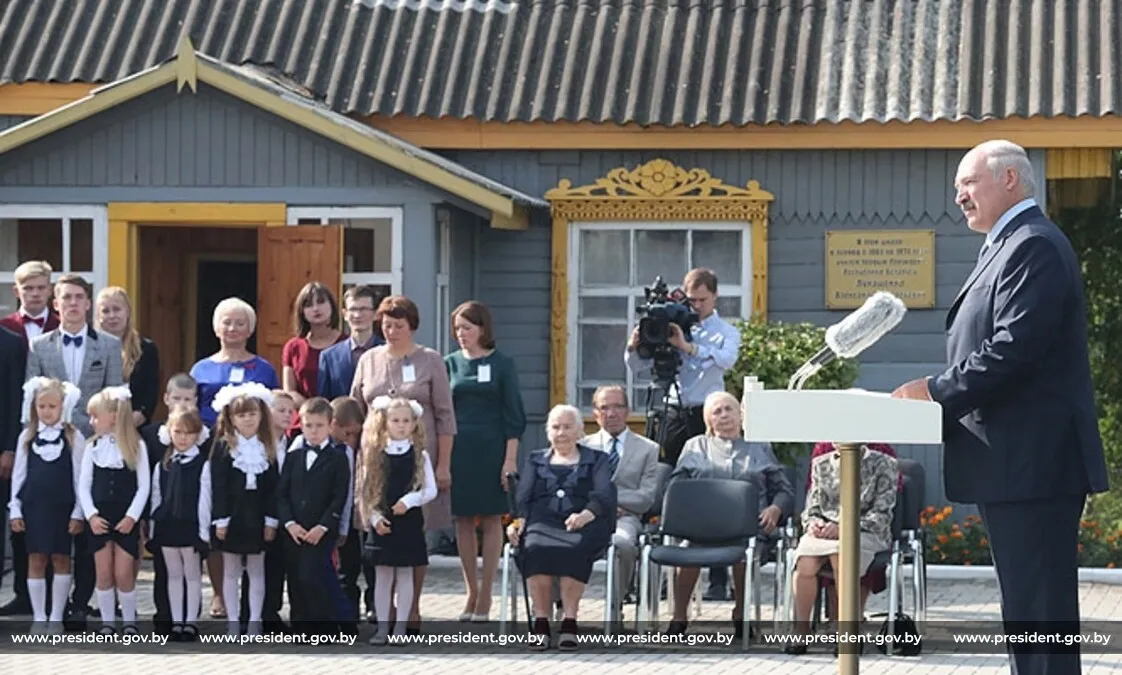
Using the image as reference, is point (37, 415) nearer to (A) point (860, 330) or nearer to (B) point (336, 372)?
(B) point (336, 372)

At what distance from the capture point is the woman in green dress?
436 inches

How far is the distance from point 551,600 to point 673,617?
2.37ft

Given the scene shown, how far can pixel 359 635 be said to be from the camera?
10.2 meters

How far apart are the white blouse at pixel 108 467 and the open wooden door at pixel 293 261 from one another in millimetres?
3144

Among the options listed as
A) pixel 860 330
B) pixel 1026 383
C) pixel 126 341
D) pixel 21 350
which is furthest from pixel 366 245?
pixel 860 330

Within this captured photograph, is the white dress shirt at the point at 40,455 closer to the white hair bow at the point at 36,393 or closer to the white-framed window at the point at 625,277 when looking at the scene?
the white hair bow at the point at 36,393

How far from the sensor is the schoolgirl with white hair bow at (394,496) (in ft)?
32.8

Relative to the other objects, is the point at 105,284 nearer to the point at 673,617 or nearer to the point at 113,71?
the point at 113,71

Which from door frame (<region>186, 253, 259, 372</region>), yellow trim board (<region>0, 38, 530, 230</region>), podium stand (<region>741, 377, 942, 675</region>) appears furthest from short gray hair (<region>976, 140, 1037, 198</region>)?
door frame (<region>186, 253, 259, 372</region>)

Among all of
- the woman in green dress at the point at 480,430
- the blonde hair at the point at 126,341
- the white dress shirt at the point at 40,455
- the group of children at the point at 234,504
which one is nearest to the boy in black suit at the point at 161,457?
the group of children at the point at 234,504

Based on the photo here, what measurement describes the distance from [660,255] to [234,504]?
5126 millimetres

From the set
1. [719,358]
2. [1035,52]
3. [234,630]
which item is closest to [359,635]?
[234,630]

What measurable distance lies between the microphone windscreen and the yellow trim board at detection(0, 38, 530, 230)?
8.08 meters


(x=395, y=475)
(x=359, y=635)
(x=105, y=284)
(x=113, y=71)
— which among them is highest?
(x=113, y=71)
